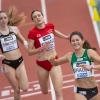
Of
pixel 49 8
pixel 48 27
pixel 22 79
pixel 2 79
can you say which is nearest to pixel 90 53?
pixel 48 27

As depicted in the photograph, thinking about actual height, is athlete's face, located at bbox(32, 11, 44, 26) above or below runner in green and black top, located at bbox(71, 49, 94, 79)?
above

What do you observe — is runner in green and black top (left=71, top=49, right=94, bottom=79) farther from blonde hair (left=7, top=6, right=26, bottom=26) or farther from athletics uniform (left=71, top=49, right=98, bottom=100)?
blonde hair (left=7, top=6, right=26, bottom=26)

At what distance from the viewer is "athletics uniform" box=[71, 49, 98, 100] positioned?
678 centimetres

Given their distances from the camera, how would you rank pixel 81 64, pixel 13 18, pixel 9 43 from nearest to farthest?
pixel 81 64 → pixel 9 43 → pixel 13 18

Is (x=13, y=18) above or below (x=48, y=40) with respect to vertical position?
above

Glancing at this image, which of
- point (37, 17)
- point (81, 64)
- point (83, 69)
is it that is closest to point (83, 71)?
point (83, 69)

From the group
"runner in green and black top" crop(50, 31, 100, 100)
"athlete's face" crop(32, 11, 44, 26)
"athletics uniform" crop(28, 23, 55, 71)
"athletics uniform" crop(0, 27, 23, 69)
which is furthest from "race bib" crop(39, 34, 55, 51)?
"runner in green and black top" crop(50, 31, 100, 100)

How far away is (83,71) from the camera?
6805 millimetres

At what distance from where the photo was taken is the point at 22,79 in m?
8.25

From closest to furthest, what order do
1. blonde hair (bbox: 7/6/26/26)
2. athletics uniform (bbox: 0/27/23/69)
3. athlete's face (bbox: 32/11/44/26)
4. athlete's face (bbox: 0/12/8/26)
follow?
athlete's face (bbox: 32/11/44/26) < athlete's face (bbox: 0/12/8/26) < athletics uniform (bbox: 0/27/23/69) < blonde hair (bbox: 7/6/26/26)

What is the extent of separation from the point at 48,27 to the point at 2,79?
3476 mm

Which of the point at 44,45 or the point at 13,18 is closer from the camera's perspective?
the point at 44,45

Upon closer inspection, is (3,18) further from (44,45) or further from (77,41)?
(77,41)

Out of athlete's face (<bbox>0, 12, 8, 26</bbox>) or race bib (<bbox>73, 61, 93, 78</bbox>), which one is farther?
athlete's face (<bbox>0, 12, 8, 26</bbox>)
